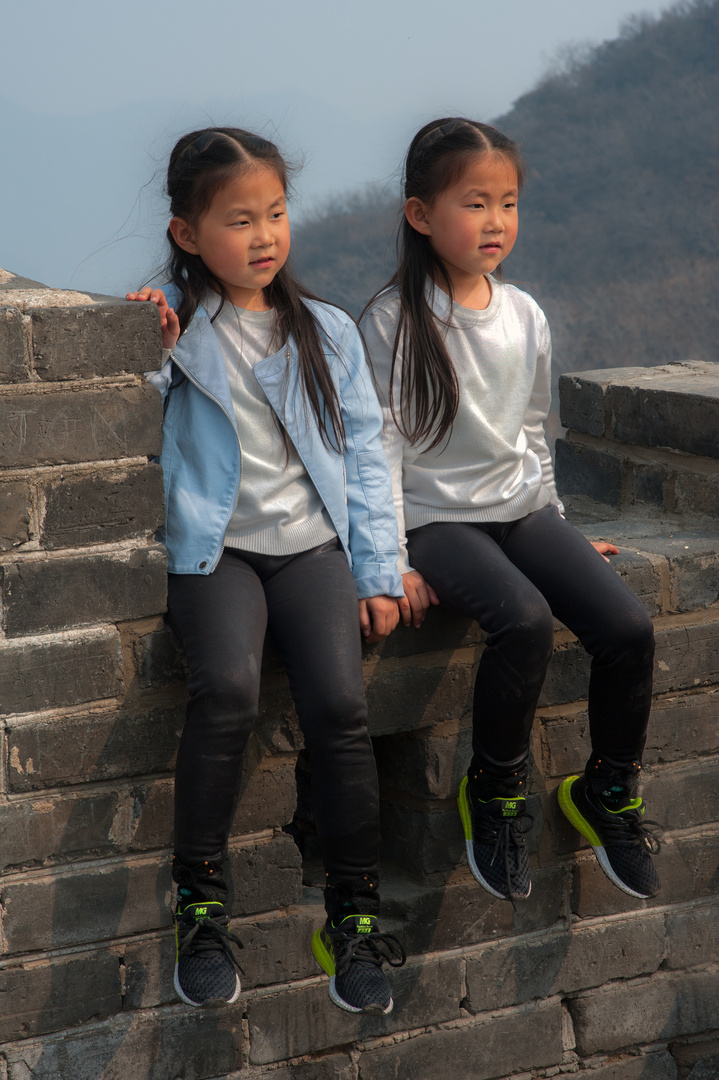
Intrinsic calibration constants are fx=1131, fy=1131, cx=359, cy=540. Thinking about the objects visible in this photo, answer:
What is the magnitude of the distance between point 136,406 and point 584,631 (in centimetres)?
111

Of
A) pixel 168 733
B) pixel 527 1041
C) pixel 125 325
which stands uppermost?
pixel 125 325

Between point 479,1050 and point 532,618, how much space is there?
46.8 inches

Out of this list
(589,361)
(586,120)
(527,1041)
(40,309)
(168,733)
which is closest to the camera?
(40,309)

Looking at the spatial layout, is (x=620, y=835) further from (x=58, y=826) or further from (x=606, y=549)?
(x=58, y=826)

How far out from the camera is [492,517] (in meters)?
2.65

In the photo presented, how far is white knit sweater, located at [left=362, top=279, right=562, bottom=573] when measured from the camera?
2639 millimetres

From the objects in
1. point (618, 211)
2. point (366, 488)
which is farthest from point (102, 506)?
point (618, 211)

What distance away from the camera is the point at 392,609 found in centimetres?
249

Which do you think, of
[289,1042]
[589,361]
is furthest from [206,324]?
[589,361]

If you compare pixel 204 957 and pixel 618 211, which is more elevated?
pixel 204 957

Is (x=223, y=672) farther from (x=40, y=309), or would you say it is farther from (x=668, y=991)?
(x=668, y=991)

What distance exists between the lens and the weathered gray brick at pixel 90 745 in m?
2.32

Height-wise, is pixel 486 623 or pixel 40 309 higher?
pixel 40 309

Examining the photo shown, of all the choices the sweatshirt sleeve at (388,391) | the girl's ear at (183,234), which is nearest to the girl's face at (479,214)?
the sweatshirt sleeve at (388,391)
